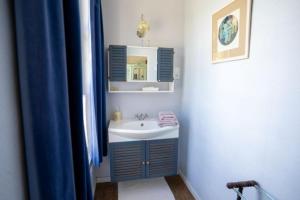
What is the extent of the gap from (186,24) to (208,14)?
644mm

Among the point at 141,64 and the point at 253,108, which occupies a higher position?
the point at 141,64

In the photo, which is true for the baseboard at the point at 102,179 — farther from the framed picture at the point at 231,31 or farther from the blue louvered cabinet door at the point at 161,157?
the framed picture at the point at 231,31

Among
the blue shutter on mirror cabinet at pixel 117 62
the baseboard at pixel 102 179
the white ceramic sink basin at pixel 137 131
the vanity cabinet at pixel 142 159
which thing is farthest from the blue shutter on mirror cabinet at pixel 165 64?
the baseboard at pixel 102 179

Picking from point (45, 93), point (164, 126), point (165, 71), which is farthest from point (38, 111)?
point (165, 71)

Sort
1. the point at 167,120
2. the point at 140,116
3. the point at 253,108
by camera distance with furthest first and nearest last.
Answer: the point at 140,116 → the point at 167,120 → the point at 253,108

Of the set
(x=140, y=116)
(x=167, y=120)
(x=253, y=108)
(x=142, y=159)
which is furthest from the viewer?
(x=140, y=116)

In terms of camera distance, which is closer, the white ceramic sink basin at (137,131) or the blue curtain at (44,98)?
the blue curtain at (44,98)

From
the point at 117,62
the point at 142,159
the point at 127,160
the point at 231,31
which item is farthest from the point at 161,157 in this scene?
the point at 231,31

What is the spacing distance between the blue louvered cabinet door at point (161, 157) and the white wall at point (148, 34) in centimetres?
54

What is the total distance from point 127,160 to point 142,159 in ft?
0.64

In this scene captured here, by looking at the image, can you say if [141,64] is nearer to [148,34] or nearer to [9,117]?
[148,34]

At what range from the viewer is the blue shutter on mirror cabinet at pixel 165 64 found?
243cm

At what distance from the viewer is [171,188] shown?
238 centimetres

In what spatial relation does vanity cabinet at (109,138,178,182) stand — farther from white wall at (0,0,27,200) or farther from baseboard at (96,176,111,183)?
white wall at (0,0,27,200)
